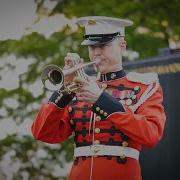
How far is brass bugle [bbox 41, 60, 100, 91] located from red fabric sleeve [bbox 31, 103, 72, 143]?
14 cm

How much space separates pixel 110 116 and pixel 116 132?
27 cm

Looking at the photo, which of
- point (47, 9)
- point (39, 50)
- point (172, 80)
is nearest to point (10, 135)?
point (39, 50)

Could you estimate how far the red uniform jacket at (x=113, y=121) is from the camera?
171 inches

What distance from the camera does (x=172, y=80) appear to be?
7527 mm

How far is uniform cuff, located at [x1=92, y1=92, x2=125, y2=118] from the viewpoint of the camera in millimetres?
4348

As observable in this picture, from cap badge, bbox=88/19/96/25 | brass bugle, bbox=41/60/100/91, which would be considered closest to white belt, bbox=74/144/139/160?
brass bugle, bbox=41/60/100/91

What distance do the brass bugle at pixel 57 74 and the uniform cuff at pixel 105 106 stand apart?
0.20 m

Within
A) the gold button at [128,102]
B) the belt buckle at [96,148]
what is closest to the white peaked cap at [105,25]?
the gold button at [128,102]

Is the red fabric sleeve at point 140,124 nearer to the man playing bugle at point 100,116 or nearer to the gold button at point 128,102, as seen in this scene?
the man playing bugle at point 100,116

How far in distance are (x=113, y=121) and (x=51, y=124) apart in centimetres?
52

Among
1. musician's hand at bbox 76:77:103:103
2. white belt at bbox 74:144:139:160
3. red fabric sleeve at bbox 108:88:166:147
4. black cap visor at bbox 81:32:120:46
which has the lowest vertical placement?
white belt at bbox 74:144:139:160

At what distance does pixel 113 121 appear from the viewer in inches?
171

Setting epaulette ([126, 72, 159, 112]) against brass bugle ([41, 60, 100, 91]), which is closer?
brass bugle ([41, 60, 100, 91])

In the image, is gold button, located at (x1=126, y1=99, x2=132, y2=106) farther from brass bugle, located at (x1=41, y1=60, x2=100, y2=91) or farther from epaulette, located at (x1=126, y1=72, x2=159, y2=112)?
brass bugle, located at (x1=41, y1=60, x2=100, y2=91)
